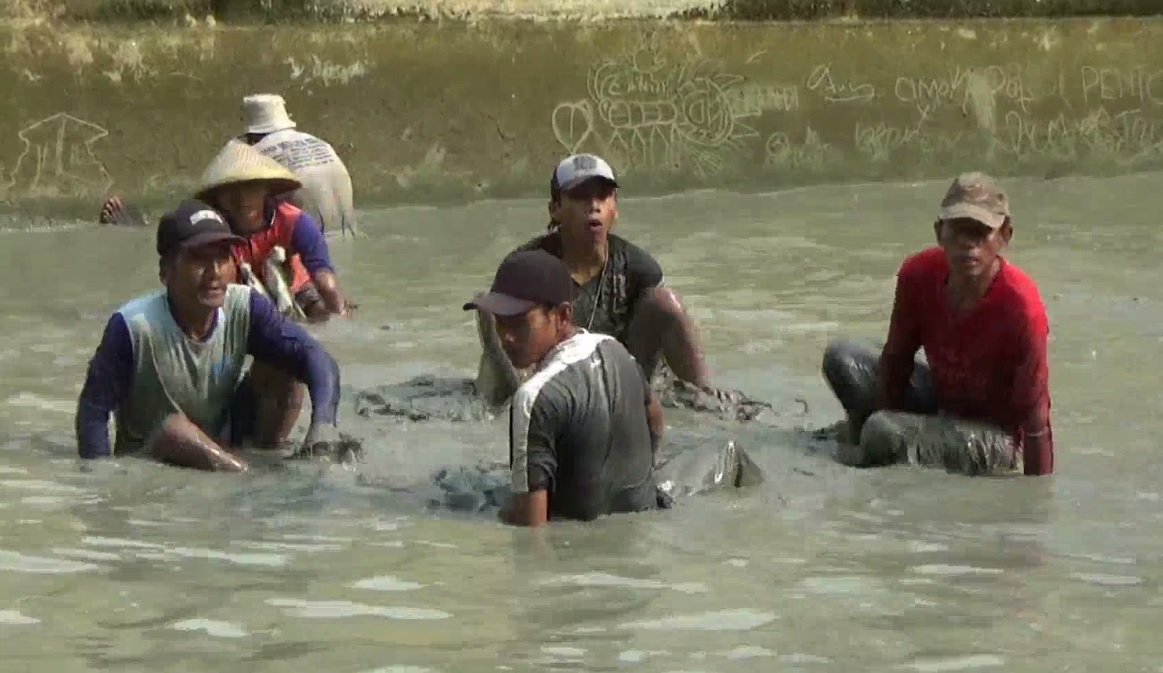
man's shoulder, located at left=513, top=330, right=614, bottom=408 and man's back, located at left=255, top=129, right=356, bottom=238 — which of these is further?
man's back, located at left=255, top=129, right=356, bottom=238

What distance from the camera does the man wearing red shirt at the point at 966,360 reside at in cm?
683

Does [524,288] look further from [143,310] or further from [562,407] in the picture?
[143,310]

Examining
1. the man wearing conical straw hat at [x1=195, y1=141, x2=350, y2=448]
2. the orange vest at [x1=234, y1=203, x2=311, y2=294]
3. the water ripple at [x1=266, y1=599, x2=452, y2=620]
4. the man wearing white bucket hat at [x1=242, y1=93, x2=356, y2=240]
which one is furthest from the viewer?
the man wearing white bucket hat at [x1=242, y1=93, x2=356, y2=240]

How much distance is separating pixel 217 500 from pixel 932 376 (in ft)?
8.10

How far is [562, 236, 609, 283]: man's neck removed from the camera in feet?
26.0

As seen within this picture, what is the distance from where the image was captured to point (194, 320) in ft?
22.5

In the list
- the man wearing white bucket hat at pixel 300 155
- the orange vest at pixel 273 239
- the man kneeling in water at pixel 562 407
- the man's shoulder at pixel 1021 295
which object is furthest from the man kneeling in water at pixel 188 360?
the man wearing white bucket hat at pixel 300 155

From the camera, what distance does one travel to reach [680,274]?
11.8m

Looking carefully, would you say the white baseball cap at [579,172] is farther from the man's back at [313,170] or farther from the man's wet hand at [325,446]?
the man's back at [313,170]

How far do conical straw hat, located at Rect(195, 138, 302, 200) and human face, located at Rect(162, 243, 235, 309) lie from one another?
187cm

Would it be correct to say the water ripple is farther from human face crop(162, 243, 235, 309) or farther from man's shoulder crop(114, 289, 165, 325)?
man's shoulder crop(114, 289, 165, 325)

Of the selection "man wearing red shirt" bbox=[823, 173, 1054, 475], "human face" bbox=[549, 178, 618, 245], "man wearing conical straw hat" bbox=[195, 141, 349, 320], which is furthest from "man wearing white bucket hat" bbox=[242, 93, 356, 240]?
"man wearing red shirt" bbox=[823, 173, 1054, 475]

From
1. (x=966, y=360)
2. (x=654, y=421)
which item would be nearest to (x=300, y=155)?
(x=966, y=360)

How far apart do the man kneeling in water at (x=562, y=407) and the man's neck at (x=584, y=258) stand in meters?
1.68
